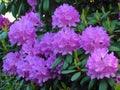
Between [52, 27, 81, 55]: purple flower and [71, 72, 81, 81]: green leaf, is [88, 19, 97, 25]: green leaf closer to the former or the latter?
[52, 27, 81, 55]: purple flower

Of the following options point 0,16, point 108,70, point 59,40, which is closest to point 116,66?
point 108,70

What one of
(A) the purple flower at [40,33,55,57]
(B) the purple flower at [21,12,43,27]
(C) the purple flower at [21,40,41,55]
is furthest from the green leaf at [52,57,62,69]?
(B) the purple flower at [21,12,43,27]

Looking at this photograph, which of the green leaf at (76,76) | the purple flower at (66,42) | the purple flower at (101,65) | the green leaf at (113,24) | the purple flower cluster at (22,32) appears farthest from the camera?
the purple flower cluster at (22,32)

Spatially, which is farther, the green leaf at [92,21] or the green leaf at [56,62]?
the green leaf at [92,21]

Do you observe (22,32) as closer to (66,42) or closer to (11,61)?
(11,61)

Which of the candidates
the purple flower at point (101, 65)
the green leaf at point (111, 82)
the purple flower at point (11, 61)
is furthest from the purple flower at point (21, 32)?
the green leaf at point (111, 82)

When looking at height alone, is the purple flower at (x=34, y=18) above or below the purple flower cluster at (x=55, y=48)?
above

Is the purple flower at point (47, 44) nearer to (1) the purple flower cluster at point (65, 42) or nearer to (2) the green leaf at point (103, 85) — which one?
(1) the purple flower cluster at point (65, 42)

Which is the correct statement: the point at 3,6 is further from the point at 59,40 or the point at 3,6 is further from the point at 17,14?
the point at 59,40

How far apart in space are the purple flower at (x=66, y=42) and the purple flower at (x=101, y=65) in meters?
0.24

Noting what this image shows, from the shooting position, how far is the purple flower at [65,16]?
252 cm

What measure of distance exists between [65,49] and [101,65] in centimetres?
35

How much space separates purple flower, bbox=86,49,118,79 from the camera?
83.4 inches

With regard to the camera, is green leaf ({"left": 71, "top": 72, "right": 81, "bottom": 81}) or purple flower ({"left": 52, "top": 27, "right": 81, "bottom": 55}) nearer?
green leaf ({"left": 71, "top": 72, "right": 81, "bottom": 81})
